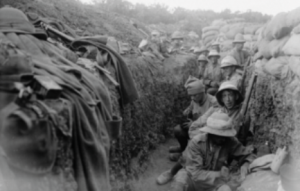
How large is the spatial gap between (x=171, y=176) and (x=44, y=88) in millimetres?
3625

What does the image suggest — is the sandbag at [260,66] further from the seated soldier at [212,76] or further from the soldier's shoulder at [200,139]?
the soldier's shoulder at [200,139]

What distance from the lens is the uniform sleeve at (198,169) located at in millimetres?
4633

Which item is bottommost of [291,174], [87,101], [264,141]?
[264,141]

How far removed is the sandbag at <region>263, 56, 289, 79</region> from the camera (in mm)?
5398

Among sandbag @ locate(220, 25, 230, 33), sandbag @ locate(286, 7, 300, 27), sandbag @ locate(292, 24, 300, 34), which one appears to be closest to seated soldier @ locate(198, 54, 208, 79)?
sandbag @ locate(286, 7, 300, 27)

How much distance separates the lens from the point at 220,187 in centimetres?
452

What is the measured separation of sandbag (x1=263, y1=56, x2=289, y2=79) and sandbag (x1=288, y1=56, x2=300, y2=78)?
26 centimetres

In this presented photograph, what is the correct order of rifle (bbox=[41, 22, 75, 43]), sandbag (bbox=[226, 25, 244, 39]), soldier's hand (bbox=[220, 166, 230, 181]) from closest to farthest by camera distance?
soldier's hand (bbox=[220, 166, 230, 181]) < rifle (bbox=[41, 22, 75, 43]) < sandbag (bbox=[226, 25, 244, 39])

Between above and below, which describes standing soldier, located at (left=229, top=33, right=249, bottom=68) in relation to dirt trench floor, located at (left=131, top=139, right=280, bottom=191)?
above

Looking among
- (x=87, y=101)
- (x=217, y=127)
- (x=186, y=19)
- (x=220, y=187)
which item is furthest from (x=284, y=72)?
(x=186, y=19)

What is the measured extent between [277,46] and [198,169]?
94.8 inches

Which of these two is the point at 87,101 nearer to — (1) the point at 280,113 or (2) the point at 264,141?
(1) the point at 280,113

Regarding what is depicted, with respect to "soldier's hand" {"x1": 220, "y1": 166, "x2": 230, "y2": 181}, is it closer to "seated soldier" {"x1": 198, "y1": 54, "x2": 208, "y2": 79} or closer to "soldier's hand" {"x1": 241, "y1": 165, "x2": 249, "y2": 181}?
"soldier's hand" {"x1": 241, "y1": 165, "x2": 249, "y2": 181}

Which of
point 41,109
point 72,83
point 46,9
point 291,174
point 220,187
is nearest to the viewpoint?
point 41,109
